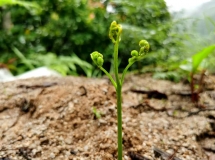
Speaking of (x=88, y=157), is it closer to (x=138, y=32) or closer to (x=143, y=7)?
(x=138, y=32)

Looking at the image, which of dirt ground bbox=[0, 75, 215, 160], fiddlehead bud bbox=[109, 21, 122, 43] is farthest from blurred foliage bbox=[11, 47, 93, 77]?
fiddlehead bud bbox=[109, 21, 122, 43]

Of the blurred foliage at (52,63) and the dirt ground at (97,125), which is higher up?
the blurred foliage at (52,63)

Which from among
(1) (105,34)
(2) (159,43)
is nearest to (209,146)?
(2) (159,43)

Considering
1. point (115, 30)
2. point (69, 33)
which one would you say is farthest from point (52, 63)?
point (115, 30)

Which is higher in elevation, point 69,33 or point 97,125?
point 69,33

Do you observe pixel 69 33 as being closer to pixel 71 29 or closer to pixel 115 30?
pixel 71 29

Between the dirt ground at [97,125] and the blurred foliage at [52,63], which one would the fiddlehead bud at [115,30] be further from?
the blurred foliage at [52,63]

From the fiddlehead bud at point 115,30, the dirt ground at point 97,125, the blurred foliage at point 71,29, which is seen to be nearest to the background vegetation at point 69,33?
the blurred foliage at point 71,29

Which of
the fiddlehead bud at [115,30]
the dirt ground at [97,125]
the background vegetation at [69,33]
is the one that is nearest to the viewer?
the fiddlehead bud at [115,30]

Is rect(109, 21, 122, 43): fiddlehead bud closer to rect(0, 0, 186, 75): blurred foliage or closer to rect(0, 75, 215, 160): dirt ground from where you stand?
rect(0, 75, 215, 160): dirt ground
